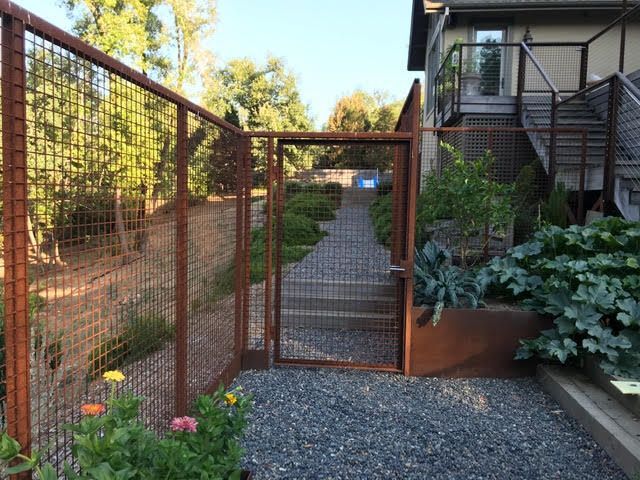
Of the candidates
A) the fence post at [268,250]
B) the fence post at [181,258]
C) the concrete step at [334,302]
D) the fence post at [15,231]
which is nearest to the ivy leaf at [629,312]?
the concrete step at [334,302]

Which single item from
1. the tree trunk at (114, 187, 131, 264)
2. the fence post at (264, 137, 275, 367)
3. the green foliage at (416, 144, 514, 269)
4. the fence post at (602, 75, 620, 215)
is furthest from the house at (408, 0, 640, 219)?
the tree trunk at (114, 187, 131, 264)

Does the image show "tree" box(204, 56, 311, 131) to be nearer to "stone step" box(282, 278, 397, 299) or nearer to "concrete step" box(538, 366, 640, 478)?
"stone step" box(282, 278, 397, 299)

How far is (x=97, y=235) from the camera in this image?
1.92 m

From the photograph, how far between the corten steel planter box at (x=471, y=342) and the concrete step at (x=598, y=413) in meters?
0.30

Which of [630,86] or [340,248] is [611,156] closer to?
[630,86]

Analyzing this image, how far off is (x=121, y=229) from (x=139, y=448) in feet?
2.96

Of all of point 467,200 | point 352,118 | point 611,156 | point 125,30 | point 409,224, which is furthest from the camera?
point 352,118

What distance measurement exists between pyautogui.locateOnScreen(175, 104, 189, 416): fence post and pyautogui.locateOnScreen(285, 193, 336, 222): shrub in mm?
1605

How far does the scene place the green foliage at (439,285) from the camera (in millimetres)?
4453

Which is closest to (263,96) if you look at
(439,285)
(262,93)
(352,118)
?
(262,93)

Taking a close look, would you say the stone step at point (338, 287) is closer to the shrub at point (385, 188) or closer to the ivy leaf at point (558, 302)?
the shrub at point (385, 188)

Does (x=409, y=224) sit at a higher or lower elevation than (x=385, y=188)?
lower

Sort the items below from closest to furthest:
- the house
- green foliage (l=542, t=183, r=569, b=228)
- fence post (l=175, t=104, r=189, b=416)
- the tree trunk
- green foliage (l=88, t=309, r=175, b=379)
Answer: the tree trunk → green foliage (l=88, t=309, r=175, b=379) → fence post (l=175, t=104, r=189, b=416) → green foliage (l=542, t=183, r=569, b=228) → the house

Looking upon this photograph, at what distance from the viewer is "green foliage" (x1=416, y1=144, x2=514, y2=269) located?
16.4 feet
